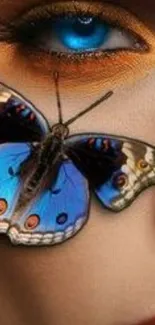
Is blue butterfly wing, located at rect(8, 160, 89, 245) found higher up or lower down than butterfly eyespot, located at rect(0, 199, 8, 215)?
lower down

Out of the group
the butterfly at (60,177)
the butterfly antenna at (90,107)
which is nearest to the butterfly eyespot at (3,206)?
the butterfly at (60,177)

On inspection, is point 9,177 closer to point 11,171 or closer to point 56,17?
point 11,171

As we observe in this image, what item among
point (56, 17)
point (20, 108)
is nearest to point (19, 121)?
point (20, 108)

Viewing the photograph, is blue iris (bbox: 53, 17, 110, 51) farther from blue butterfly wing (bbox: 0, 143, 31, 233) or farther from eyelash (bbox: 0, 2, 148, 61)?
blue butterfly wing (bbox: 0, 143, 31, 233)

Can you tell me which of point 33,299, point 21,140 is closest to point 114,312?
point 33,299

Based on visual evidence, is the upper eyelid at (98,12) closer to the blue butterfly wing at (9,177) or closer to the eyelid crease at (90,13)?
the eyelid crease at (90,13)

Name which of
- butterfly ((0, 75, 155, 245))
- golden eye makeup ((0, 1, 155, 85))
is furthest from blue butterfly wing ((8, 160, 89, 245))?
golden eye makeup ((0, 1, 155, 85))

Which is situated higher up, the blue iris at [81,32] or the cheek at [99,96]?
the blue iris at [81,32]
